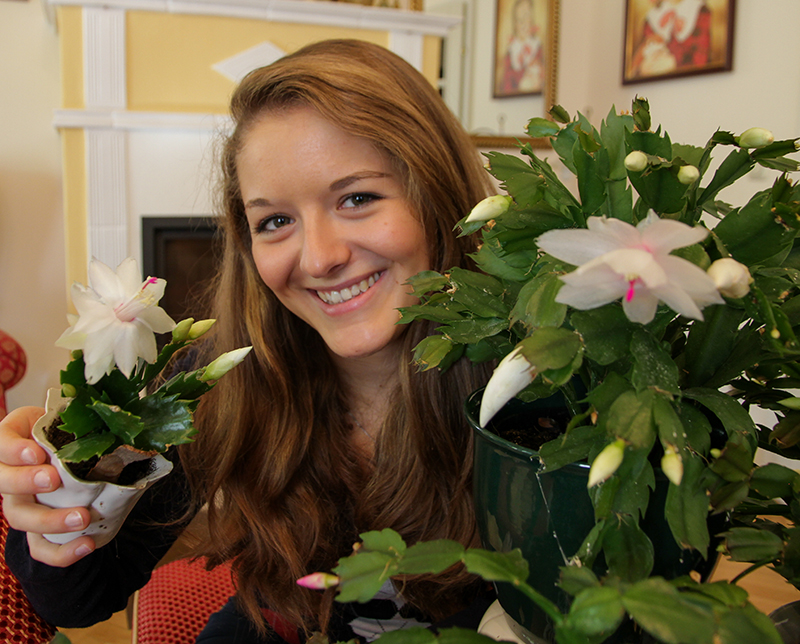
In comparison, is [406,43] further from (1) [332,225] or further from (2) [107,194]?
(1) [332,225]

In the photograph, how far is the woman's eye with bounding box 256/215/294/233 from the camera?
933mm

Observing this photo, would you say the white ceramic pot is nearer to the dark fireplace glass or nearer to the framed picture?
the dark fireplace glass

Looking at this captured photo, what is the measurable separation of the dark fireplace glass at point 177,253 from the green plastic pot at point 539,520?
2.37 m

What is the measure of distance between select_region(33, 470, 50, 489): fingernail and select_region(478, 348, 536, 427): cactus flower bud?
39cm

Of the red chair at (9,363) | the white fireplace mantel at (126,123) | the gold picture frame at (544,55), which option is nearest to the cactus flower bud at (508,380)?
the red chair at (9,363)

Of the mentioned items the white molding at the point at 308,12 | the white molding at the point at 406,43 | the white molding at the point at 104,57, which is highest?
the white molding at the point at 308,12

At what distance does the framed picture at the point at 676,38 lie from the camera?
8.14 ft

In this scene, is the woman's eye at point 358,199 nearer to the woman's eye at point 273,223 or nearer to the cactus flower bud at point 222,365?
the woman's eye at point 273,223

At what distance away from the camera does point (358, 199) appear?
0.90 meters

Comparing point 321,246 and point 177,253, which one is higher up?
point 321,246

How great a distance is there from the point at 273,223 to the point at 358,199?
0.47 feet

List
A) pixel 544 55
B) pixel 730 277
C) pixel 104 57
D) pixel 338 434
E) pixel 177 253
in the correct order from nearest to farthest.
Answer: pixel 730 277 → pixel 338 434 → pixel 104 57 → pixel 177 253 → pixel 544 55

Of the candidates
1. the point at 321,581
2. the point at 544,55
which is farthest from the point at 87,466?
the point at 544,55

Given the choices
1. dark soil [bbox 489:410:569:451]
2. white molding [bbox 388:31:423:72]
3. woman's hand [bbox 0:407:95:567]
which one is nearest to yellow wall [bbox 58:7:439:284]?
white molding [bbox 388:31:423:72]
